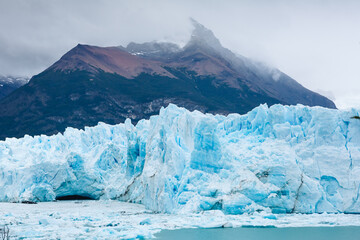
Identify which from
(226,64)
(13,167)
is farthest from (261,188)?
(226,64)

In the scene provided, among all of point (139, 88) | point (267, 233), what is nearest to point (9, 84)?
point (139, 88)

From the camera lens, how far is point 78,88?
2184 inches

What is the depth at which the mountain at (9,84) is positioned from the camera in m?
91.6

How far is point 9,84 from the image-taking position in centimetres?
9731

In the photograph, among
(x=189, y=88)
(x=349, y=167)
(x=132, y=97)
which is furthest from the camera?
(x=189, y=88)

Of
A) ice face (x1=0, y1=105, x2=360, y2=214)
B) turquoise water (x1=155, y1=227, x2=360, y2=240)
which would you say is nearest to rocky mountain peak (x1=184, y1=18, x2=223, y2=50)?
ice face (x1=0, y1=105, x2=360, y2=214)

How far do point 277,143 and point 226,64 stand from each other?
56072 millimetres

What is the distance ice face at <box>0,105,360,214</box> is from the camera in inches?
581

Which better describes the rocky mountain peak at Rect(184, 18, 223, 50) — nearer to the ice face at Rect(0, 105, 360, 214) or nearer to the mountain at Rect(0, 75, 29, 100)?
the mountain at Rect(0, 75, 29, 100)

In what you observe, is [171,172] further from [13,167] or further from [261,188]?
[13,167]

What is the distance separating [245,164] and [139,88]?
43817 mm

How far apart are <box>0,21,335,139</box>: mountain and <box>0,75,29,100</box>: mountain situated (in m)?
33.6

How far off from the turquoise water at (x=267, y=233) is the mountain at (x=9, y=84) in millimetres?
84728

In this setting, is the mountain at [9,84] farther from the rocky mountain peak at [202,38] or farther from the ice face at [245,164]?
the ice face at [245,164]
